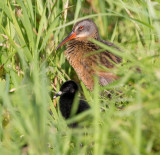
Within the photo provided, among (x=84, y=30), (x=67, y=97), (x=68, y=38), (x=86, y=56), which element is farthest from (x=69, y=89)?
(x=84, y=30)

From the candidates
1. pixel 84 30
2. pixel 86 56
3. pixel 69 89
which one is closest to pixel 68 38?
pixel 84 30

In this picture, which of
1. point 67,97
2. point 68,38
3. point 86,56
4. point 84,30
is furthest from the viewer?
point 84,30

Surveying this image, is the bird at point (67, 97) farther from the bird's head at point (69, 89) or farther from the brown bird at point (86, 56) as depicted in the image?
the brown bird at point (86, 56)

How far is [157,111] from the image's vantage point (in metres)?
2.25

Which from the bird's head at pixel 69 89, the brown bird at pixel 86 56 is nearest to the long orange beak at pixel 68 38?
the brown bird at pixel 86 56

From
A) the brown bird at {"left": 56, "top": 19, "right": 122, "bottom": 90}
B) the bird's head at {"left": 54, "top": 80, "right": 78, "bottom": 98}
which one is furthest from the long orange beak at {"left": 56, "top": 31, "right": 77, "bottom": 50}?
the bird's head at {"left": 54, "top": 80, "right": 78, "bottom": 98}

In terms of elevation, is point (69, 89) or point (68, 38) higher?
point (68, 38)

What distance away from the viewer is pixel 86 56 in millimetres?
4703

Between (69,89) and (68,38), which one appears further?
(68,38)

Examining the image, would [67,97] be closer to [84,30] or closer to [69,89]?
[69,89]

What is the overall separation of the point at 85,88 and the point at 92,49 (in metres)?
0.52

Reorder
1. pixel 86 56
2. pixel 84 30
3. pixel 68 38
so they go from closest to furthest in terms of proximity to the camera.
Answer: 1. pixel 86 56
2. pixel 68 38
3. pixel 84 30

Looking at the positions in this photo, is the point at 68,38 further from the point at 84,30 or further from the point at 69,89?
the point at 69,89

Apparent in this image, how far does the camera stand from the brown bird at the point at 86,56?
4.61 m
